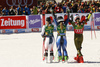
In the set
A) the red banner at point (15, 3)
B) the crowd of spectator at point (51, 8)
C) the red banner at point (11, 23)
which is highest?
the red banner at point (15, 3)

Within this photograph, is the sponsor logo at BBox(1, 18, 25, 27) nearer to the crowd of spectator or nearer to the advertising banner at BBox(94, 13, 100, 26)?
the crowd of spectator

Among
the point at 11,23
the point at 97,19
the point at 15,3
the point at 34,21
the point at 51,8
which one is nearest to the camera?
the point at 11,23

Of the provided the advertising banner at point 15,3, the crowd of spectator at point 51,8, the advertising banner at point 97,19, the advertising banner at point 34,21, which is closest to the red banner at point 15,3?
the advertising banner at point 15,3

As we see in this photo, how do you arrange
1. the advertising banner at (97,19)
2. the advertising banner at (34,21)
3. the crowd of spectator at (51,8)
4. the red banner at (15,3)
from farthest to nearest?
the red banner at (15,3) < the crowd of spectator at (51,8) < the advertising banner at (97,19) < the advertising banner at (34,21)

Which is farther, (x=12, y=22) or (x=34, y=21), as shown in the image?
(x=34, y=21)

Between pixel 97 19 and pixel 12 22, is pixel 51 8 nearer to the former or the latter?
pixel 12 22

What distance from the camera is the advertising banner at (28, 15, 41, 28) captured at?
20.1 meters

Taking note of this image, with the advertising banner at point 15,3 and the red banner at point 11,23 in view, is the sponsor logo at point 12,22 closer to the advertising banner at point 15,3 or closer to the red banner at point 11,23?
the red banner at point 11,23

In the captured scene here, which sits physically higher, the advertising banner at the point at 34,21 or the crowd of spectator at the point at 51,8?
the crowd of spectator at the point at 51,8

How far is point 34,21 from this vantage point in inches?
793

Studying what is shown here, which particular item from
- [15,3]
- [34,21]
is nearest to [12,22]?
[34,21]

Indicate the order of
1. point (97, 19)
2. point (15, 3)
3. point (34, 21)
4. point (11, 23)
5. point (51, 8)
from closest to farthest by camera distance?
point (11, 23) < point (34, 21) < point (97, 19) < point (51, 8) < point (15, 3)

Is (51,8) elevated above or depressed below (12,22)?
above

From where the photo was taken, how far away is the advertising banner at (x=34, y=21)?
20094 mm
